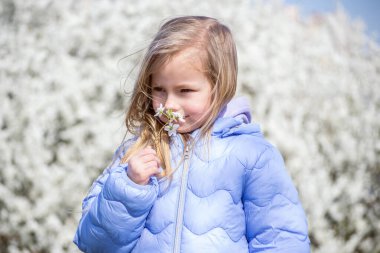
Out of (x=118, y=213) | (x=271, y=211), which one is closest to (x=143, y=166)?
(x=118, y=213)

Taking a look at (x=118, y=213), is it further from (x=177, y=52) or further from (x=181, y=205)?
(x=177, y=52)

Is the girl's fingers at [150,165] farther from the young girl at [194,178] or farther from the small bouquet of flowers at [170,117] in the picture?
the small bouquet of flowers at [170,117]

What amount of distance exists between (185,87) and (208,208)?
1.24 ft

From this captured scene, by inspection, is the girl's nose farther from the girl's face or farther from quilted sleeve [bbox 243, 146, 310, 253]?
quilted sleeve [bbox 243, 146, 310, 253]

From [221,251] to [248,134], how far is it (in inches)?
15.7

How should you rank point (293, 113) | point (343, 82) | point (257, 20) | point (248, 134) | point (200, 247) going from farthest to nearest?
point (257, 20) → point (343, 82) → point (293, 113) → point (248, 134) → point (200, 247)

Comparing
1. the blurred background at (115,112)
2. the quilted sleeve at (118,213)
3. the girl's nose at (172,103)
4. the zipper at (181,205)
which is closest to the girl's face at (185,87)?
the girl's nose at (172,103)

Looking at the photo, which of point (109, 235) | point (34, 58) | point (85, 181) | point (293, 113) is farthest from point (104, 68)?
point (109, 235)

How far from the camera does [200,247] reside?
1.75 metres

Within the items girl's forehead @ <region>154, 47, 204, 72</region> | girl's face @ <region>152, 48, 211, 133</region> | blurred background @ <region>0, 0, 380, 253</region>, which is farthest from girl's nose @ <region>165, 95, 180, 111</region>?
blurred background @ <region>0, 0, 380, 253</region>

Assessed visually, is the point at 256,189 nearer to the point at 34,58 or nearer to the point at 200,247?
the point at 200,247

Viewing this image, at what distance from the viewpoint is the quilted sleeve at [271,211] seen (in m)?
1.76

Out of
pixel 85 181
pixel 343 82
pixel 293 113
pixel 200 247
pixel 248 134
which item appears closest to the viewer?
pixel 200 247

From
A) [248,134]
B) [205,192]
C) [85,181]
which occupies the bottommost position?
[85,181]
